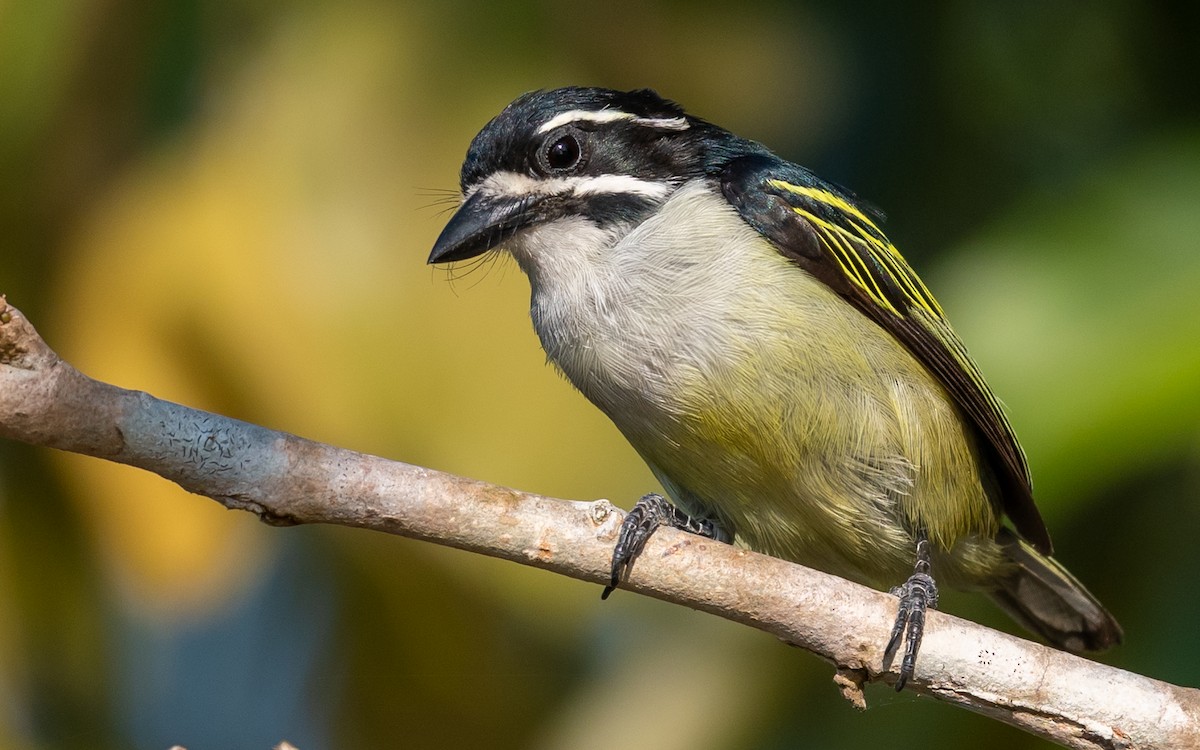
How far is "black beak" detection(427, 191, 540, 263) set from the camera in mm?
3752

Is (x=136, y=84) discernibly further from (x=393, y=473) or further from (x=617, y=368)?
(x=393, y=473)

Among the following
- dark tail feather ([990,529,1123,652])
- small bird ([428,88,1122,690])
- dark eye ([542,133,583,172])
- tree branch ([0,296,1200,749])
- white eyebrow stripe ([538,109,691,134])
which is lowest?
tree branch ([0,296,1200,749])

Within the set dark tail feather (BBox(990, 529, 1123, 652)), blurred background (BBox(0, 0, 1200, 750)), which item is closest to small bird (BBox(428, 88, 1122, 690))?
dark tail feather (BBox(990, 529, 1123, 652))

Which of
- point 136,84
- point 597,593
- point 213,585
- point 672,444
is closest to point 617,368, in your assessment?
point 672,444

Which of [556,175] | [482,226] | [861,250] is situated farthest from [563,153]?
[861,250]

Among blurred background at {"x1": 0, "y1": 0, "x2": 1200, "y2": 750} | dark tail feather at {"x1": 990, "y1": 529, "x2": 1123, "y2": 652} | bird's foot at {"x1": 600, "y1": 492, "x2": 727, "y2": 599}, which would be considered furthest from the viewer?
blurred background at {"x1": 0, "y1": 0, "x2": 1200, "y2": 750}

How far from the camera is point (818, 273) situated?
3.87 metres

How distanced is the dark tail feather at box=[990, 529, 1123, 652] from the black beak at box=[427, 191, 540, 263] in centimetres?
186

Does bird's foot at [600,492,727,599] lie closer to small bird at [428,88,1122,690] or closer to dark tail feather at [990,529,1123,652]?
small bird at [428,88,1122,690]

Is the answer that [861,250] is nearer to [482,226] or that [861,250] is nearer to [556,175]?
[556,175]

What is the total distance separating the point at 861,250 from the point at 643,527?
3.91ft

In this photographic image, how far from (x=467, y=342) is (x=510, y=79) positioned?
1004 mm

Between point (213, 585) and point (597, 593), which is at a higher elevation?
point (597, 593)

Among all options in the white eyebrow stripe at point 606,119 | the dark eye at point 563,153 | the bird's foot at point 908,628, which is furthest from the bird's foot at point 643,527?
the white eyebrow stripe at point 606,119
